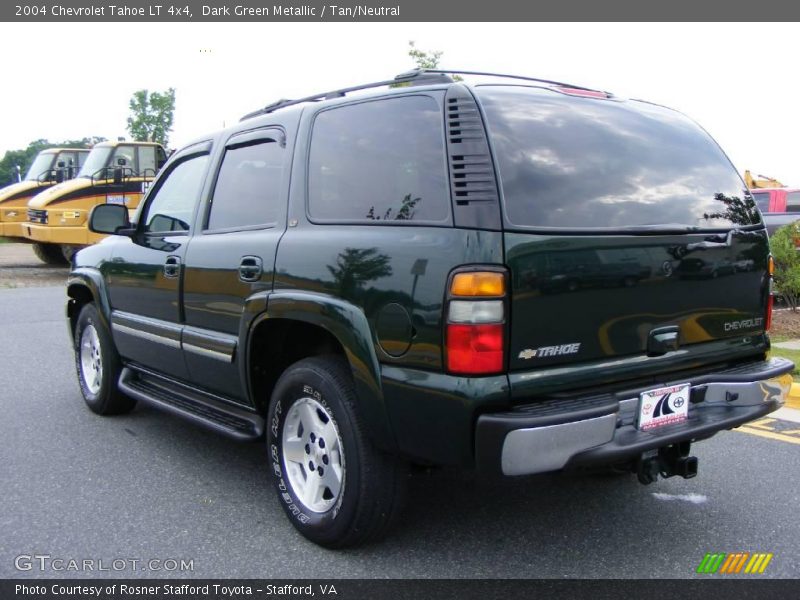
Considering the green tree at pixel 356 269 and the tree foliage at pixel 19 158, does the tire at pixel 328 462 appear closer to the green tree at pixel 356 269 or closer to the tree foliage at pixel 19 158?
the green tree at pixel 356 269

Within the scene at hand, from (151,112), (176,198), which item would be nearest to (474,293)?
(176,198)

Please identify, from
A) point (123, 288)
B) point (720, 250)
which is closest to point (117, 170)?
point (123, 288)

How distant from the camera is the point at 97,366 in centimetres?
547

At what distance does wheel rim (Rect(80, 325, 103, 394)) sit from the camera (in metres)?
5.43

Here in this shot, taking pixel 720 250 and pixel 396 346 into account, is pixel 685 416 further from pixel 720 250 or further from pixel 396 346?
pixel 396 346

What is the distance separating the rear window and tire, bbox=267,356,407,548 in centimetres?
107

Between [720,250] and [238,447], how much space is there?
3.07 meters

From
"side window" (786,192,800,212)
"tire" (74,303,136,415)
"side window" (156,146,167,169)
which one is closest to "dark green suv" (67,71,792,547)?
"tire" (74,303,136,415)

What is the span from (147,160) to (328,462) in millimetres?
15045

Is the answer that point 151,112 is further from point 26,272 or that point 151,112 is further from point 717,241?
point 717,241

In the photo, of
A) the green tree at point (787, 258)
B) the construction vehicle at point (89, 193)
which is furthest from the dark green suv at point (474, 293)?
the construction vehicle at point (89, 193)

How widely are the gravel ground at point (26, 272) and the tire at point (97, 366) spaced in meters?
10.2

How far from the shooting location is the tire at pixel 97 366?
5230 millimetres

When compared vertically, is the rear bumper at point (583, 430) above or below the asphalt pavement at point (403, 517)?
above
